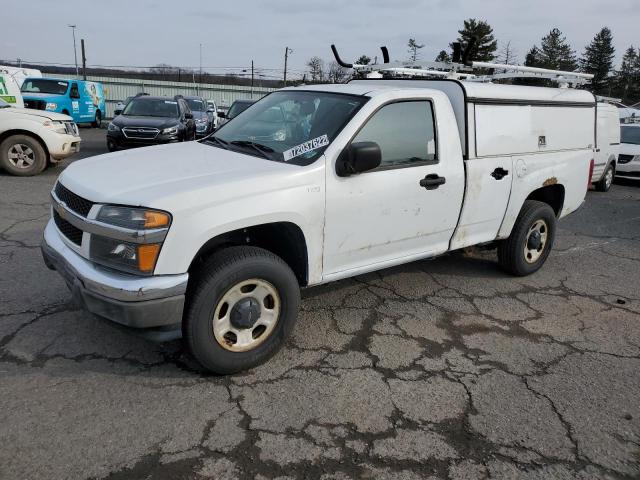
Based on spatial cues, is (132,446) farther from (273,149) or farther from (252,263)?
(273,149)

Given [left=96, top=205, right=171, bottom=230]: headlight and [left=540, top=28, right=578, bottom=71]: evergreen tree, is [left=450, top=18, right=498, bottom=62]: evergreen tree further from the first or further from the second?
[left=96, top=205, right=171, bottom=230]: headlight

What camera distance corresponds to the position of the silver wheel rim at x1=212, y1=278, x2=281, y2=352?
3.17 meters

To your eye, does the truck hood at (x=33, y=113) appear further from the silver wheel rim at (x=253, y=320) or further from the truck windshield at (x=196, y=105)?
the truck windshield at (x=196, y=105)

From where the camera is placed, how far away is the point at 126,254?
2.87 meters

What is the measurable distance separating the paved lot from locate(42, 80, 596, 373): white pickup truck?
0.45m

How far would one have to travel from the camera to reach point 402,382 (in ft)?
10.9

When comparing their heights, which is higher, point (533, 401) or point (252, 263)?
point (252, 263)

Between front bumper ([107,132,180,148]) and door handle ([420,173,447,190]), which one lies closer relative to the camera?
door handle ([420,173,447,190])

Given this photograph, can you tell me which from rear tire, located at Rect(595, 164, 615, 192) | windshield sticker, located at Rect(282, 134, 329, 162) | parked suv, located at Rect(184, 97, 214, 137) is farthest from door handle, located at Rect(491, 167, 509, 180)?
parked suv, located at Rect(184, 97, 214, 137)

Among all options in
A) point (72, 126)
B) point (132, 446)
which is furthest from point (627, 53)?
point (132, 446)

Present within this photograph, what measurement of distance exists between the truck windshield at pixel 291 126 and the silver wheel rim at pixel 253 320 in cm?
89

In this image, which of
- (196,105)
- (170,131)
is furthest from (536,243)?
(196,105)

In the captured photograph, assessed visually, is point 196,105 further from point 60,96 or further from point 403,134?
point 403,134

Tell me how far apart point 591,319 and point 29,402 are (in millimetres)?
4325
